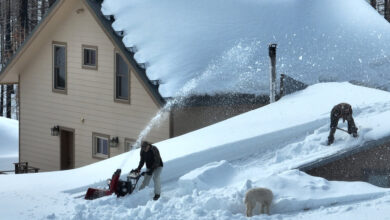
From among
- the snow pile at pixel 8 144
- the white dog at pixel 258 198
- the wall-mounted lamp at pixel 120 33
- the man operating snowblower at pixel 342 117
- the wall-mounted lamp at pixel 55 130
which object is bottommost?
the snow pile at pixel 8 144

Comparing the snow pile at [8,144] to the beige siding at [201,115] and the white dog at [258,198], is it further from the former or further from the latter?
the white dog at [258,198]

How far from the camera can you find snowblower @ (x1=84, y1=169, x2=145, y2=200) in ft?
Answer: 61.6

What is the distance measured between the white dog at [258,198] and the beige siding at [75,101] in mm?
9830

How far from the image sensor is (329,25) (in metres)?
30.5

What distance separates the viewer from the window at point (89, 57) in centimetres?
2917

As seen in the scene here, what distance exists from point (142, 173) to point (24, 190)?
2990mm

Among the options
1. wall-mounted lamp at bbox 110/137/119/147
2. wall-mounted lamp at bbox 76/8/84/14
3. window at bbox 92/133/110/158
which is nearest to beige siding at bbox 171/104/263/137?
wall-mounted lamp at bbox 110/137/119/147

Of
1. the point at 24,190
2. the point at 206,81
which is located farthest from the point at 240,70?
the point at 24,190

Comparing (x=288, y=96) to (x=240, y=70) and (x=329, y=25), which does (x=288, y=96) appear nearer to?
(x=240, y=70)

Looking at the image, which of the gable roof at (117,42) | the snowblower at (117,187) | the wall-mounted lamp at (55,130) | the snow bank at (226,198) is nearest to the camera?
the snow bank at (226,198)

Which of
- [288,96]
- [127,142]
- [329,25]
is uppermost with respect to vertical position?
[329,25]

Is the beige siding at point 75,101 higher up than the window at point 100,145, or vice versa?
the beige siding at point 75,101

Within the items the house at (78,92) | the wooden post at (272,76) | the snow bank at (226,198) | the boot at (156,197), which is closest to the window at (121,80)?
the house at (78,92)

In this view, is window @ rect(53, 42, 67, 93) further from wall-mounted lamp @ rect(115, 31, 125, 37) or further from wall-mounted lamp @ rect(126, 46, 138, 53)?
wall-mounted lamp @ rect(126, 46, 138, 53)
